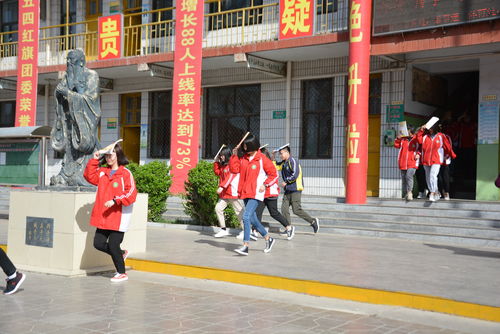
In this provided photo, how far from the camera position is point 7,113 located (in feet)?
78.6

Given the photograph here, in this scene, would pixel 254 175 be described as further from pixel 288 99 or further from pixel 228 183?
pixel 288 99

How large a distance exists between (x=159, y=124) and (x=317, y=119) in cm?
595

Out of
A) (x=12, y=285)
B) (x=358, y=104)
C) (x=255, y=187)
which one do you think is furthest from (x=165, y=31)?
(x=12, y=285)

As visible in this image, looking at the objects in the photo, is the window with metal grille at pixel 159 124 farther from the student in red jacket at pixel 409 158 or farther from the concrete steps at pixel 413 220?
the student in red jacket at pixel 409 158

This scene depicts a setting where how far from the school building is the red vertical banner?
24cm

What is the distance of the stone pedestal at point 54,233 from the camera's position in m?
8.00

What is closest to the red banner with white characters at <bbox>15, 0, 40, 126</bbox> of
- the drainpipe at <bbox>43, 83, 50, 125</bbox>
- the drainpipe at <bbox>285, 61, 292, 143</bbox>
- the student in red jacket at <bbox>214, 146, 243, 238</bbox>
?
the drainpipe at <bbox>43, 83, 50, 125</bbox>

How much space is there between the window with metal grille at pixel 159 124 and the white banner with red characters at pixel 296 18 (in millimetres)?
5918

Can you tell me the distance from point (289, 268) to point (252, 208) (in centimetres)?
156

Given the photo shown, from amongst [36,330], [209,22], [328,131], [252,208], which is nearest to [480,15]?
[328,131]

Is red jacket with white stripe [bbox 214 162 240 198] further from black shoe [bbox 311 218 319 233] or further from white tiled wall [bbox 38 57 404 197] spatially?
white tiled wall [bbox 38 57 404 197]

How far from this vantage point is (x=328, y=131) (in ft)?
54.9

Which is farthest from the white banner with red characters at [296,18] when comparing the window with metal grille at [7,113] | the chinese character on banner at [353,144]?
the window with metal grille at [7,113]

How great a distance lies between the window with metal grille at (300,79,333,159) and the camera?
16.7 metres
